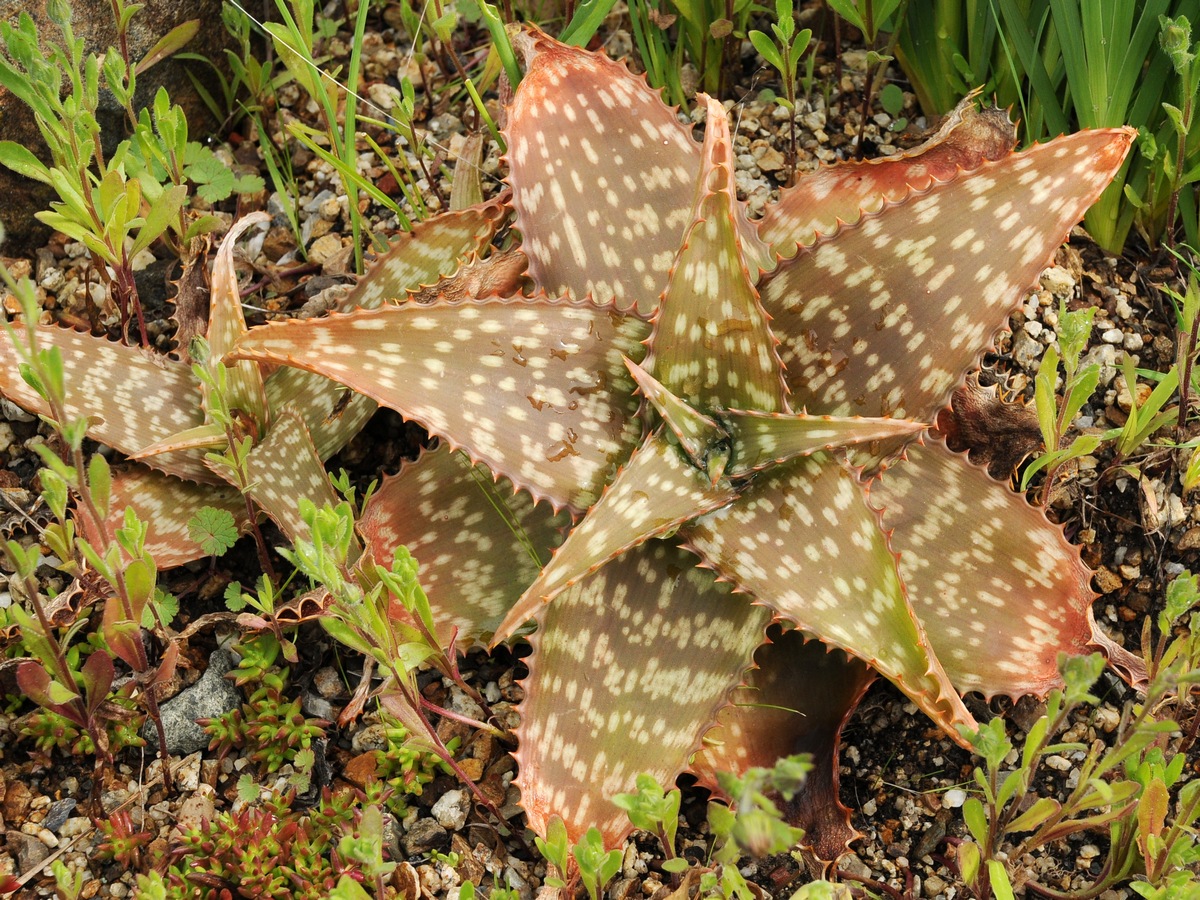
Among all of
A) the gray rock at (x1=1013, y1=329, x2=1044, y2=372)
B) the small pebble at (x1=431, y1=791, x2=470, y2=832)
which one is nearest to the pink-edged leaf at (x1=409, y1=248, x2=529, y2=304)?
the small pebble at (x1=431, y1=791, x2=470, y2=832)

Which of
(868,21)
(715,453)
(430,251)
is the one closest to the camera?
(715,453)

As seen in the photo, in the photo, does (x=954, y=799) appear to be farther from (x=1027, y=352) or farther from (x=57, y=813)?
(x=57, y=813)

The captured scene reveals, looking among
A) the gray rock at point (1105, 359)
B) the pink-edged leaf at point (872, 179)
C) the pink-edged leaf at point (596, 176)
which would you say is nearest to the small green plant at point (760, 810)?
the pink-edged leaf at point (596, 176)

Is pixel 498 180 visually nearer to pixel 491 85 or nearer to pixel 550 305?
pixel 491 85

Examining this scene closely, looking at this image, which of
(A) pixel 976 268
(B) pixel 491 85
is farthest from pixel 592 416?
(B) pixel 491 85

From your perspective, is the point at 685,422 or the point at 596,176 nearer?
the point at 685,422

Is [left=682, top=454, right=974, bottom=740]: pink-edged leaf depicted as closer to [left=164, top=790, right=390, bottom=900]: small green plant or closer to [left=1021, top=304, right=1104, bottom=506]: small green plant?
[left=1021, top=304, right=1104, bottom=506]: small green plant

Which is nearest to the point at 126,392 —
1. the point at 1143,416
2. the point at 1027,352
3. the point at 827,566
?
the point at 827,566
